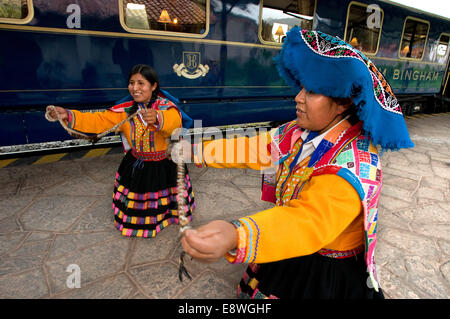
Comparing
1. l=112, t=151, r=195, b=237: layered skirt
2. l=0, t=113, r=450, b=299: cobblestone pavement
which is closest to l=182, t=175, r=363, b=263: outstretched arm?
l=0, t=113, r=450, b=299: cobblestone pavement

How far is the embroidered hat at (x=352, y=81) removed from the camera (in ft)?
3.40

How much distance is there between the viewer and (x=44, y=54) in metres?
3.61

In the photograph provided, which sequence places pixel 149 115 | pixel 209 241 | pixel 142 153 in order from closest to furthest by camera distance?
pixel 209 241
pixel 149 115
pixel 142 153

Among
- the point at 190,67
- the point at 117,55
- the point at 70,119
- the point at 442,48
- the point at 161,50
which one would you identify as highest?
the point at 442,48

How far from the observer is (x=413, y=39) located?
7969 millimetres

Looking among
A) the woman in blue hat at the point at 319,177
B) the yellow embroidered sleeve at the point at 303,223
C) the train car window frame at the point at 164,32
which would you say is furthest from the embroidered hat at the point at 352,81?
the train car window frame at the point at 164,32

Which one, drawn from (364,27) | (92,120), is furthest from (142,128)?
(364,27)

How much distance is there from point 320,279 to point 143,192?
176 centimetres

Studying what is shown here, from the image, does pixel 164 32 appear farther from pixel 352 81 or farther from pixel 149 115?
pixel 352 81

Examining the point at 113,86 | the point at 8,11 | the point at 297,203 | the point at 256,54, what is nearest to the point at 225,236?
the point at 297,203
